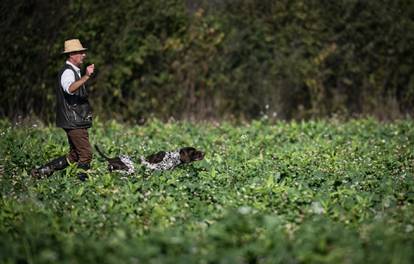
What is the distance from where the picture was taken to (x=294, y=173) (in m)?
7.82

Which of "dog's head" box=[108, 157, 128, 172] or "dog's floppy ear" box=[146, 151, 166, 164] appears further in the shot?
"dog's floppy ear" box=[146, 151, 166, 164]

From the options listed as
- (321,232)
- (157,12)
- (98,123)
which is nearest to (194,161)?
(321,232)

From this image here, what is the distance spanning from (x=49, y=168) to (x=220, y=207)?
2.90 metres

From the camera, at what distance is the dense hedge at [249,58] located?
1484 cm

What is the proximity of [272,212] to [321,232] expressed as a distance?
123cm

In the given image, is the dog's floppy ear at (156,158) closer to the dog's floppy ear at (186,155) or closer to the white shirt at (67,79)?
the dog's floppy ear at (186,155)

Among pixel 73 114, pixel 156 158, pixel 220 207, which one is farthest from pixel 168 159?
pixel 220 207

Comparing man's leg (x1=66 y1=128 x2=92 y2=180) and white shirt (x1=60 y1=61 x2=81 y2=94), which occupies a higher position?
white shirt (x1=60 y1=61 x2=81 y2=94)

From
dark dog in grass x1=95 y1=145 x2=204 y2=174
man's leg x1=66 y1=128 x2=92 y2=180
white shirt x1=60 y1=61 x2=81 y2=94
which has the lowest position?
dark dog in grass x1=95 y1=145 x2=204 y2=174

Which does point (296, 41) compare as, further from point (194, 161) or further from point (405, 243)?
point (405, 243)

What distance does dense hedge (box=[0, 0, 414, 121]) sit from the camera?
14.8 m

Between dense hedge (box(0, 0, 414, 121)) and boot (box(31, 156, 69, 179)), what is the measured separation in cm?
619

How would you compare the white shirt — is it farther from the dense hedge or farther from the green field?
the dense hedge

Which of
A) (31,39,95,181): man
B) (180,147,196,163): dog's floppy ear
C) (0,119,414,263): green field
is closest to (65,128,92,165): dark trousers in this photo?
(31,39,95,181): man
